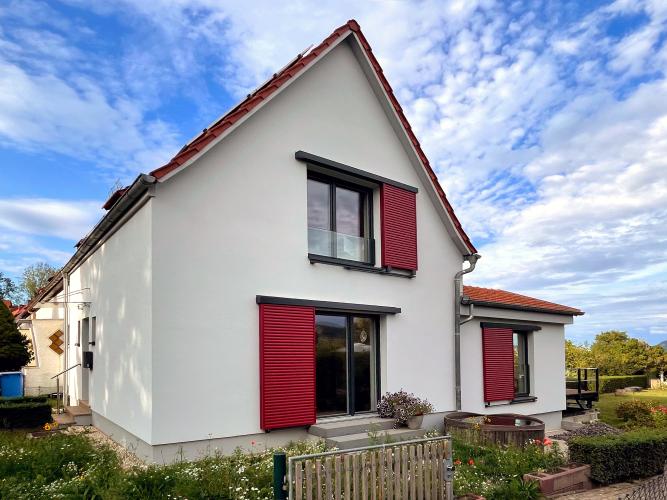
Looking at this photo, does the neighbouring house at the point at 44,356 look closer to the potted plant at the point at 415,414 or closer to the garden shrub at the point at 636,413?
the potted plant at the point at 415,414

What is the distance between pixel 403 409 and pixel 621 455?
12.5 ft

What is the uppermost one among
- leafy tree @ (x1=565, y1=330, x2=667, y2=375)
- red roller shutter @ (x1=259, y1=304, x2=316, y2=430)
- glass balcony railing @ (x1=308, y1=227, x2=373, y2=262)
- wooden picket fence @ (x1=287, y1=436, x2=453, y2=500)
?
glass balcony railing @ (x1=308, y1=227, x2=373, y2=262)

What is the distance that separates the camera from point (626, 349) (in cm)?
3659

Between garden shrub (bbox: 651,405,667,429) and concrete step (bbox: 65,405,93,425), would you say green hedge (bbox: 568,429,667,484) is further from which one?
concrete step (bbox: 65,405,93,425)

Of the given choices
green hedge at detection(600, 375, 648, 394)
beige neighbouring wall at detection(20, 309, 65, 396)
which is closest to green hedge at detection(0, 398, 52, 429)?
beige neighbouring wall at detection(20, 309, 65, 396)

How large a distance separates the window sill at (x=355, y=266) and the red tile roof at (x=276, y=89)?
2.49 m

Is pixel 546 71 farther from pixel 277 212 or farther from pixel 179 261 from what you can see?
pixel 179 261

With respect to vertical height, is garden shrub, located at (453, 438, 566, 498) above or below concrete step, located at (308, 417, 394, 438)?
below

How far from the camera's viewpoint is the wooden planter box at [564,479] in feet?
24.4

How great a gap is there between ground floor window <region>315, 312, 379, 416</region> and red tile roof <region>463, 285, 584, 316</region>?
3210mm

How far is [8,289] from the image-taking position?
2260 inches

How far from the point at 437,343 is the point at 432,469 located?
5972mm

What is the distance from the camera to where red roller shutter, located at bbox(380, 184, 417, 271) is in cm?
1138

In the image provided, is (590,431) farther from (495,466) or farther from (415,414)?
(495,466)
